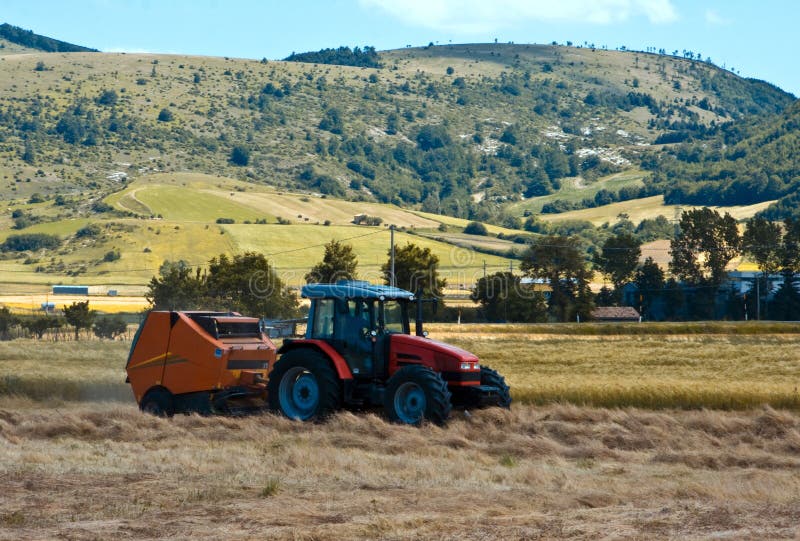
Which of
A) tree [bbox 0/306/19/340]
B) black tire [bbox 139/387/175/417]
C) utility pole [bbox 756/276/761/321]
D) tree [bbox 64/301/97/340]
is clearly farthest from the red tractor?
utility pole [bbox 756/276/761/321]

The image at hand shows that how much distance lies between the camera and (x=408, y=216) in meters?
197

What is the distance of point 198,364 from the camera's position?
72.4 feet

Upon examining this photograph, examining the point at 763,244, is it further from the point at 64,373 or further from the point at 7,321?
the point at 64,373

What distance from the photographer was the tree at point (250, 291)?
69.9 meters

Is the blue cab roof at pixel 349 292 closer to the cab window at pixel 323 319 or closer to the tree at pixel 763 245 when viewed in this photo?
the cab window at pixel 323 319

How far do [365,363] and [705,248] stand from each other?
2832 inches

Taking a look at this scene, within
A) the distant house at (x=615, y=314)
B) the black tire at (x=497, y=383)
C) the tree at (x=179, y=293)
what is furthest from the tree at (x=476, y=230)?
the black tire at (x=497, y=383)

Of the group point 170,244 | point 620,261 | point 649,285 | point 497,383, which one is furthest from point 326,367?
point 170,244

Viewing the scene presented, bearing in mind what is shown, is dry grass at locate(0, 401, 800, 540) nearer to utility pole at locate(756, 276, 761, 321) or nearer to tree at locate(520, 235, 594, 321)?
tree at locate(520, 235, 594, 321)

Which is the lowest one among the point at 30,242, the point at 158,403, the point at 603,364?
the point at 158,403

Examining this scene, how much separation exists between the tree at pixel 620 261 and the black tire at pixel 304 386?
7049 centimetres

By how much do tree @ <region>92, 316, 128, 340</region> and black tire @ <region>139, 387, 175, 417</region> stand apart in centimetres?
3917

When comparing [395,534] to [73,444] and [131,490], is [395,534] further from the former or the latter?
[73,444]

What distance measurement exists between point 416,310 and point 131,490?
9036 mm
